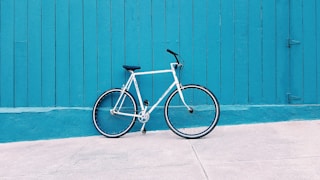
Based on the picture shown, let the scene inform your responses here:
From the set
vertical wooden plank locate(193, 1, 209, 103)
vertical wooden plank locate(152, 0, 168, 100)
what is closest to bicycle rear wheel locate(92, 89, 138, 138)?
vertical wooden plank locate(152, 0, 168, 100)

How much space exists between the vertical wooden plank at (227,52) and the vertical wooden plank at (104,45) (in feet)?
5.39

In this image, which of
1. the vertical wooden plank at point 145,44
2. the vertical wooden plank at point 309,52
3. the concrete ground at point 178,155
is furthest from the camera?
the vertical wooden plank at point 309,52

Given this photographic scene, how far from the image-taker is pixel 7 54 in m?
5.03

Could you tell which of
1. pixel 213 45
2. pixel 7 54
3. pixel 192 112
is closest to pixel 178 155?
pixel 192 112

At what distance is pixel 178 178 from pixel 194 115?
76.9 inches

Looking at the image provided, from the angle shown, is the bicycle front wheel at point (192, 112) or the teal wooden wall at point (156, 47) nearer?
the bicycle front wheel at point (192, 112)

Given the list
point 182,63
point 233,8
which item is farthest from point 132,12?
point 233,8

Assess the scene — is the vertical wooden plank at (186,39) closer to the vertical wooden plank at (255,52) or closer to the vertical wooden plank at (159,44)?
the vertical wooden plank at (159,44)

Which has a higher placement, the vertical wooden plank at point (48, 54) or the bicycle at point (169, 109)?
the vertical wooden plank at point (48, 54)

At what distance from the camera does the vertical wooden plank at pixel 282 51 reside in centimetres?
524

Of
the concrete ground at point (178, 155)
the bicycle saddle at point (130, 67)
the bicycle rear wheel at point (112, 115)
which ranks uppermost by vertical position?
the bicycle saddle at point (130, 67)

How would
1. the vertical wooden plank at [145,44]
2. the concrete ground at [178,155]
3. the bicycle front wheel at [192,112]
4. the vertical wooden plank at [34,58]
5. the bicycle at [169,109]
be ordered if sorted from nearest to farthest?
the concrete ground at [178,155] → the bicycle at [169,109] → the bicycle front wheel at [192,112] → the vertical wooden plank at [34,58] → the vertical wooden plank at [145,44]

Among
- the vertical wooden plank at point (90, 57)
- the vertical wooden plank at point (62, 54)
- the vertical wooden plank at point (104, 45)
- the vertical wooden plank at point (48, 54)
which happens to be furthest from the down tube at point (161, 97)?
the vertical wooden plank at point (48, 54)

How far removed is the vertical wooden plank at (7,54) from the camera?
197 inches
